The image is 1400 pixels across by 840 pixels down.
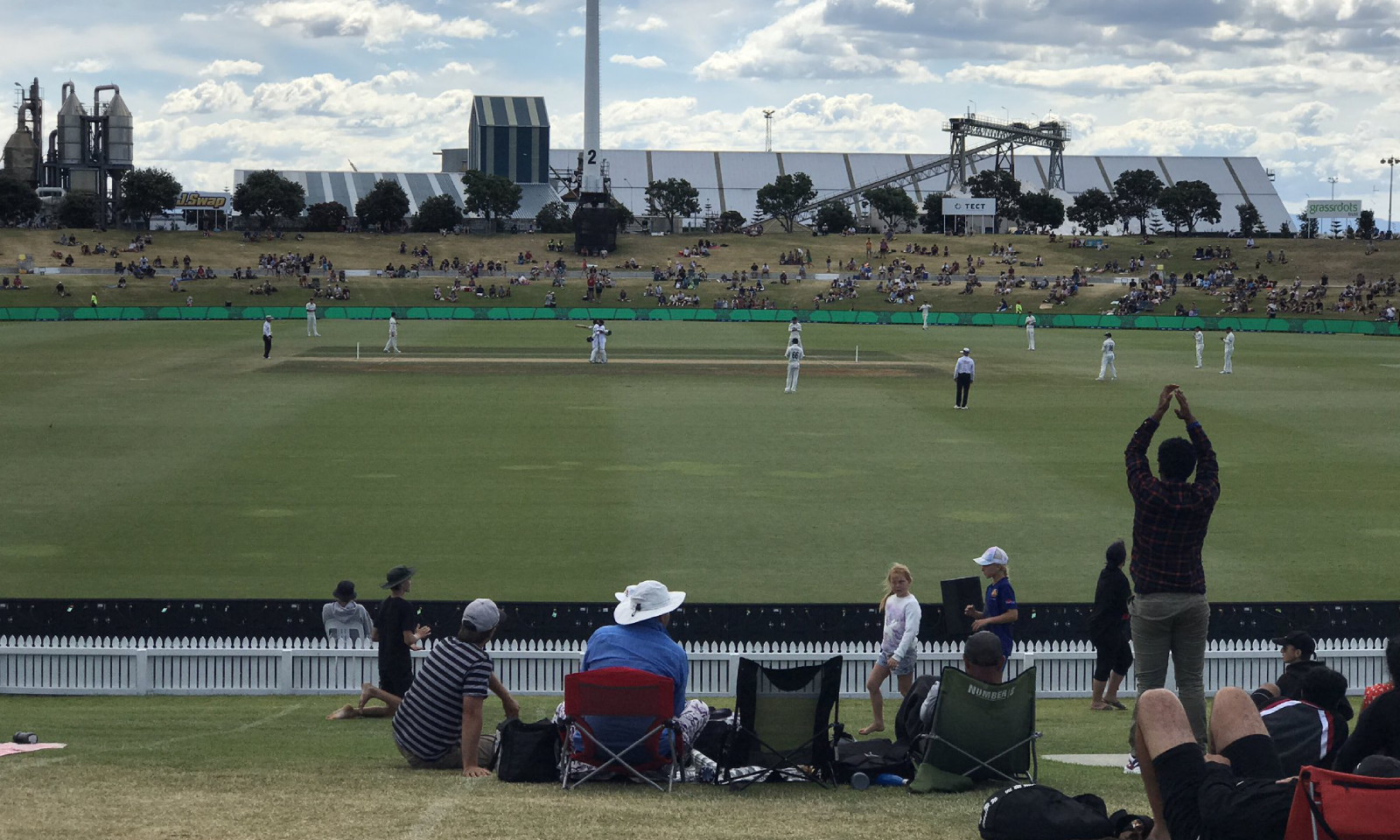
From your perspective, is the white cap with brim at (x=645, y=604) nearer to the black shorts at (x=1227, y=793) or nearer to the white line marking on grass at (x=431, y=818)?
the white line marking on grass at (x=431, y=818)

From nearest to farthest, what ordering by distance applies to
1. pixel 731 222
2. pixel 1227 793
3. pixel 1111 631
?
pixel 1227 793 → pixel 1111 631 → pixel 731 222

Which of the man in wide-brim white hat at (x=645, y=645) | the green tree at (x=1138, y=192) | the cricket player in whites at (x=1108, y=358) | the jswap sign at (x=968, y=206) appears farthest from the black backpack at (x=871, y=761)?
the green tree at (x=1138, y=192)

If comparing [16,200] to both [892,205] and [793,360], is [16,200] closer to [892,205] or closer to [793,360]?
[892,205]

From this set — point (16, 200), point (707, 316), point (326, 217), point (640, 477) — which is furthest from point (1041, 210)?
point (640, 477)

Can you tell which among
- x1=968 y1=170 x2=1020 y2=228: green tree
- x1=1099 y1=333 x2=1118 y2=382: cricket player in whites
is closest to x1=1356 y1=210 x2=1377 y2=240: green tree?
x1=968 y1=170 x2=1020 y2=228: green tree

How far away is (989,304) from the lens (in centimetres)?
9175

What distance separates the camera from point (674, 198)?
134 metres

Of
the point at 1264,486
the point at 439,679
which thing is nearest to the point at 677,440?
the point at 1264,486

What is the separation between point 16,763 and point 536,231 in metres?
119

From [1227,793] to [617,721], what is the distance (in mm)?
3585

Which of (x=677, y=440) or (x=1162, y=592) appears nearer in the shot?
(x=1162, y=592)

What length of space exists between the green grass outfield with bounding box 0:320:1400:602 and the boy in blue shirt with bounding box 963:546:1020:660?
207 inches

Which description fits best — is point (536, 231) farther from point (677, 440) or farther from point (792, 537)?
point (792, 537)

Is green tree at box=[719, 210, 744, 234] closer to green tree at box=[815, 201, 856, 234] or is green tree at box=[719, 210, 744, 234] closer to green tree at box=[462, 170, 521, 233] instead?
green tree at box=[815, 201, 856, 234]
